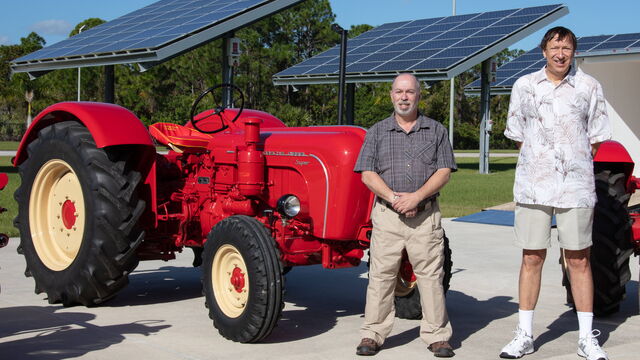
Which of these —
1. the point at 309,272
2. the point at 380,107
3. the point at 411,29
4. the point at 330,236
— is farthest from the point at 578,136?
the point at 380,107

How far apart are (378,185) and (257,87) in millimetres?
43436

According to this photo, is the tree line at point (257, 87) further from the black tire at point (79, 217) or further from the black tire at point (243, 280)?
the black tire at point (243, 280)

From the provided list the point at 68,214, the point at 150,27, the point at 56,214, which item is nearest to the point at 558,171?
the point at 68,214

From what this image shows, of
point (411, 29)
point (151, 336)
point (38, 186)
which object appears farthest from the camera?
point (411, 29)

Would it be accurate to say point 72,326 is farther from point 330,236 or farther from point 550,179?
point 550,179

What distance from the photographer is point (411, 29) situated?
1046 inches

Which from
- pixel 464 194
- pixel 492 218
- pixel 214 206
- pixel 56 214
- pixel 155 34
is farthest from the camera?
pixel 155 34

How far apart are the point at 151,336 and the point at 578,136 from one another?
112 inches

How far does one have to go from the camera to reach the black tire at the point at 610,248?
608cm

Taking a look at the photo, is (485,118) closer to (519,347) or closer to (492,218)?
(492,218)

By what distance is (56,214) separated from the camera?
6.90 m

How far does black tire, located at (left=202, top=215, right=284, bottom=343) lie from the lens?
5.20 meters

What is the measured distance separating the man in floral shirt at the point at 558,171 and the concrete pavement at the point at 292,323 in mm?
349

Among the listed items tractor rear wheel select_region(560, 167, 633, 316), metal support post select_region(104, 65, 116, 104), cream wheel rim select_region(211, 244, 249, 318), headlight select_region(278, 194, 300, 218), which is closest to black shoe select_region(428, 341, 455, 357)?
cream wheel rim select_region(211, 244, 249, 318)
